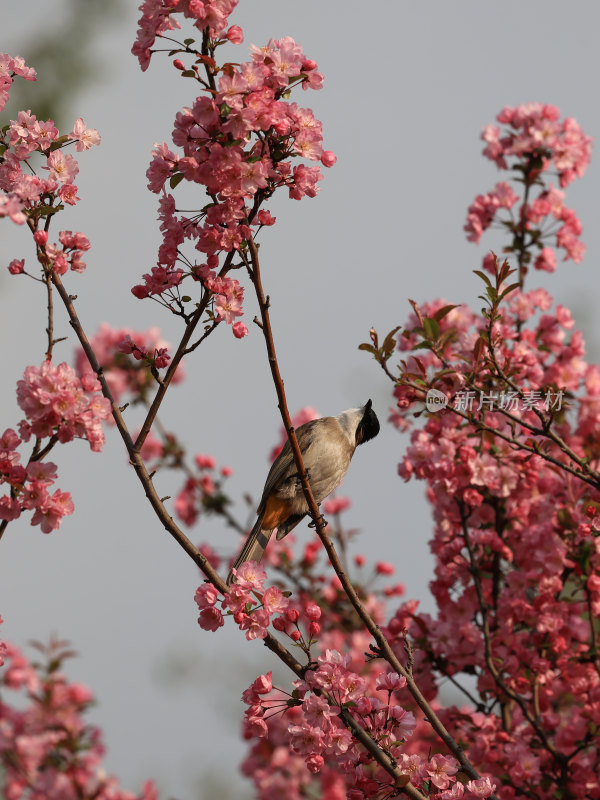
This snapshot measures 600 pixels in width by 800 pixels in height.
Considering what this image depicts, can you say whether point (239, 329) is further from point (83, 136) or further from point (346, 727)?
point (346, 727)

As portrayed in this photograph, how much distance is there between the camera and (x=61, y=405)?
8.73ft

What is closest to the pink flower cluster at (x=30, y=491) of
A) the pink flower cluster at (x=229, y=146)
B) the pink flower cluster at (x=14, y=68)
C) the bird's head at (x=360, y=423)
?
the pink flower cluster at (x=229, y=146)

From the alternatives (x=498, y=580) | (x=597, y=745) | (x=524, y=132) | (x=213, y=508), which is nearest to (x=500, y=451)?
(x=498, y=580)

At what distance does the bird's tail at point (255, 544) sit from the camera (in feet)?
16.1

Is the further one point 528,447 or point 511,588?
point 511,588

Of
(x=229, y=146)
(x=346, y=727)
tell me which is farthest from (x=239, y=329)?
(x=346, y=727)

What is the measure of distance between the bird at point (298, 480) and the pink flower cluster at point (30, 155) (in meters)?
2.39

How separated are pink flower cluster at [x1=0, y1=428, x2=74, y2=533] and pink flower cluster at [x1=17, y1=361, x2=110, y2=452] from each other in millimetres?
94

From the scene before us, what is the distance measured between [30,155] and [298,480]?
2499 millimetres

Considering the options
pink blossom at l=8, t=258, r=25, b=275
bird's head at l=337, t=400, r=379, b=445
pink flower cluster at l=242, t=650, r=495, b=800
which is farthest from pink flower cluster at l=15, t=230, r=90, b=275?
bird's head at l=337, t=400, r=379, b=445

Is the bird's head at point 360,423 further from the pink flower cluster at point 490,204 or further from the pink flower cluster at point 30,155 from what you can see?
the pink flower cluster at point 30,155

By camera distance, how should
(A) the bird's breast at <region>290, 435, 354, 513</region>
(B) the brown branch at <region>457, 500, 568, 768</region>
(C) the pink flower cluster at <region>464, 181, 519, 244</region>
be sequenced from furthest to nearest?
(C) the pink flower cluster at <region>464, 181, 519, 244</region> → (A) the bird's breast at <region>290, 435, 354, 513</region> → (B) the brown branch at <region>457, 500, 568, 768</region>

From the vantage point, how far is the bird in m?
5.12

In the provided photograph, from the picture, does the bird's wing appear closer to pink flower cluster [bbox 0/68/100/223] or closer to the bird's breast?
the bird's breast
